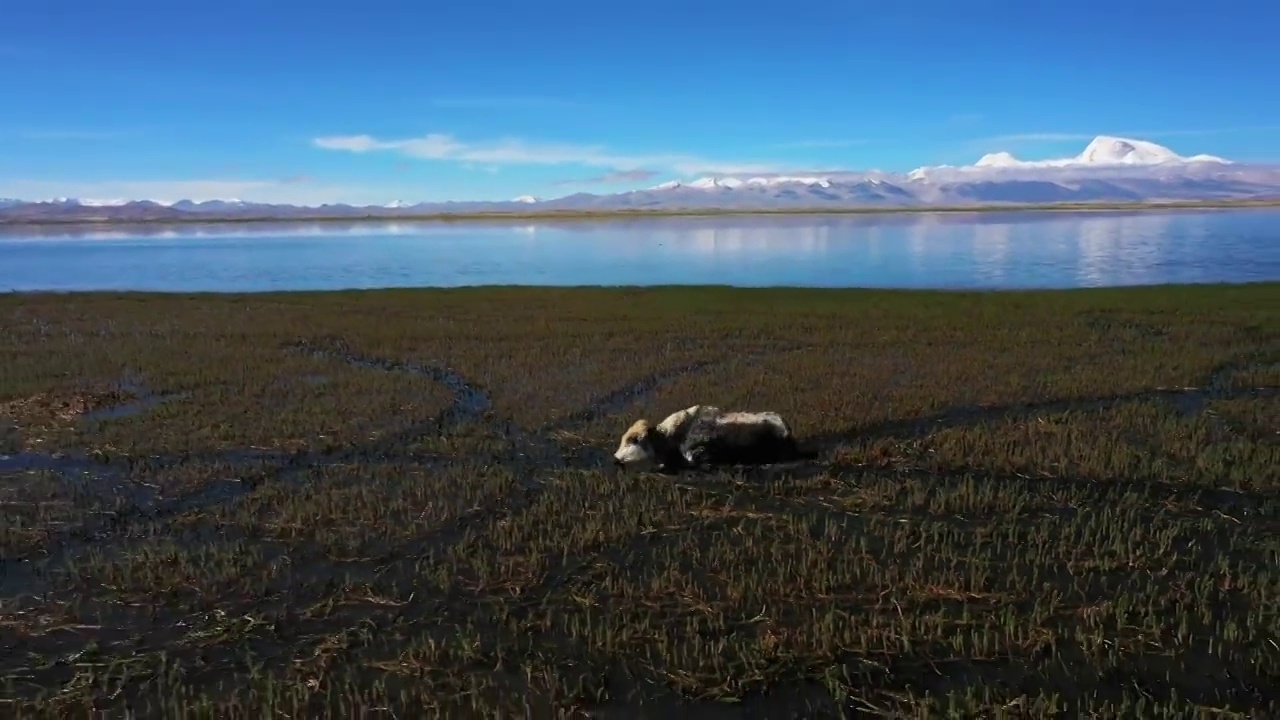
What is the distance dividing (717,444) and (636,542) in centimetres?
320

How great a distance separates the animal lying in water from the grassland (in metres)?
0.41

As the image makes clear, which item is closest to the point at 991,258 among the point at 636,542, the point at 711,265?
the point at 711,265

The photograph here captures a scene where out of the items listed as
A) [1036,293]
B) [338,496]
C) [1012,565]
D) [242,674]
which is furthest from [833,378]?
[1036,293]

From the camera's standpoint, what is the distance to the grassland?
7395 millimetres

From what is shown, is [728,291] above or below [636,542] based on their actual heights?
above

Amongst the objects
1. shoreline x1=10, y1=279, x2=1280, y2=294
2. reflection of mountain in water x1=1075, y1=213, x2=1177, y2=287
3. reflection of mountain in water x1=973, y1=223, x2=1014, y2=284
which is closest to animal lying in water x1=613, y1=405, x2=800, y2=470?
shoreline x1=10, y1=279, x2=1280, y2=294

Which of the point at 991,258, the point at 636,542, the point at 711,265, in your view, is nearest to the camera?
the point at 636,542

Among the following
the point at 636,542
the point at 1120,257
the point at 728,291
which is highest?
the point at 1120,257

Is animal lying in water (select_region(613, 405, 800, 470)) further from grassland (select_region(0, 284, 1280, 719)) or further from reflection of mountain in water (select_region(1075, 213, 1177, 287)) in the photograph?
reflection of mountain in water (select_region(1075, 213, 1177, 287))

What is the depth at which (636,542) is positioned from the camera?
10445 millimetres

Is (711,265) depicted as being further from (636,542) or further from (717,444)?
(636,542)

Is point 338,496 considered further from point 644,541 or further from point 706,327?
point 706,327

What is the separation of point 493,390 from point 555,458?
5.30 m

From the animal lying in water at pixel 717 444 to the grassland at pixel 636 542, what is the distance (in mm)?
413
